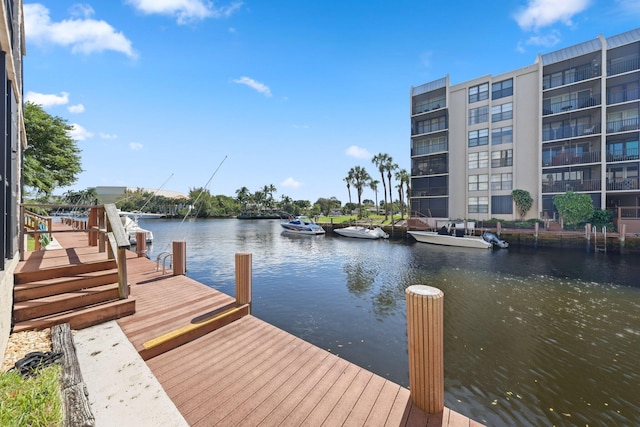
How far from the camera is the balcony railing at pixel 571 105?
26848mm

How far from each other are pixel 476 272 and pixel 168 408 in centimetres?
1602

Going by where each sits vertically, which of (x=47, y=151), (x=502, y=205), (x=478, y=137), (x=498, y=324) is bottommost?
(x=498, y=324)

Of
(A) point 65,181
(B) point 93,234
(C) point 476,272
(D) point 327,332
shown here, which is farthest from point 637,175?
(A) point 65,181

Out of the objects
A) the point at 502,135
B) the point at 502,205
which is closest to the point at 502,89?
the point at 502,135

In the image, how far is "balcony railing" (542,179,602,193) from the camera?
85.3 ft

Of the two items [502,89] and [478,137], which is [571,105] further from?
[478,137]

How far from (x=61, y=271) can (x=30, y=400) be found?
12.5 ft

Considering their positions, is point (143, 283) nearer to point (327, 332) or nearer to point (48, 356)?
point (48, 356)

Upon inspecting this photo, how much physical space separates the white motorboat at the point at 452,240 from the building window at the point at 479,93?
728 inches

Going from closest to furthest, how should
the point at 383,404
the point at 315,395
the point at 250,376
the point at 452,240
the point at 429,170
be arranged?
the point at 383,404 → the point at 315,395 → the point at 250,376 → the point at 452,240 → the point at 429,170

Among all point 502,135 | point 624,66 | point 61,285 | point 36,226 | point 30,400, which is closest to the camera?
point 30,400

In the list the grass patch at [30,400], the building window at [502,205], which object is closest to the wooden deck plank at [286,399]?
the grass patch at [30,400]

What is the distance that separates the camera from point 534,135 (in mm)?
29953

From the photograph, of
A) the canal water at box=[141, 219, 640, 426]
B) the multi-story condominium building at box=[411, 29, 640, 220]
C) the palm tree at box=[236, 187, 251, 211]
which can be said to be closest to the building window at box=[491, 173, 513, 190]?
the multi-story condominium building at box=[411, 29, 640, 220]
